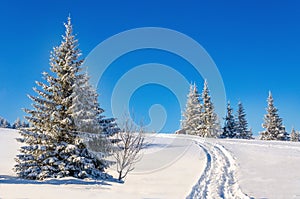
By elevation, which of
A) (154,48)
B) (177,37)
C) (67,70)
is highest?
(177,37)

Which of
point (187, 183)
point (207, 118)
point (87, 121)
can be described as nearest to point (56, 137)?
point (87, 121)

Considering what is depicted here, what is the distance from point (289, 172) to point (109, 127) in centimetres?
1073

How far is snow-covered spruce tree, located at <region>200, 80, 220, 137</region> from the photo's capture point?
48969mm

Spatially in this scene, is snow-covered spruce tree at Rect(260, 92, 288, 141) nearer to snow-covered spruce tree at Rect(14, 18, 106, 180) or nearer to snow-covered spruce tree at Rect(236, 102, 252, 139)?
snow-covered spruce tree at Rect(236, 102, 252, 139)

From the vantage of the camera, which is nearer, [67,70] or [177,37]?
[67,70]

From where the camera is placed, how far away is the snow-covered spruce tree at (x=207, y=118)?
48969 millimetres

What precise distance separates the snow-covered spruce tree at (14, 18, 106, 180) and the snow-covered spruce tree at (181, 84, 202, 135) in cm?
3753

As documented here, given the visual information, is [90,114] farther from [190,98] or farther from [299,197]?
[190,98]

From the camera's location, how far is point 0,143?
2953 centimetres

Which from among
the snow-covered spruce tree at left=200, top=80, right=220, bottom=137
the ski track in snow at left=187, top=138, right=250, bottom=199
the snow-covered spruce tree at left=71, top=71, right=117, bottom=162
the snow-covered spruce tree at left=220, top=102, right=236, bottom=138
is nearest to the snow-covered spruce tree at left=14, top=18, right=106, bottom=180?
the snow-covered spruce tree at left=71, top=71, right=117, bottom=162

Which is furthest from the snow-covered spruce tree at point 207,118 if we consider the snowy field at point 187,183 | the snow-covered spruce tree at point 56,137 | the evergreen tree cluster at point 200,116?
the snow-covered spruce tree at point 56,137

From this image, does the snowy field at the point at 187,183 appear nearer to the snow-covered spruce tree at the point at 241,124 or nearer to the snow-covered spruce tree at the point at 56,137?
the snow-covered spruce tree at the point at 56,137

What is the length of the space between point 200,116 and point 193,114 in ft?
5.99

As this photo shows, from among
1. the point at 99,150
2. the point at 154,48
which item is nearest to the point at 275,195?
the point at 99,150
